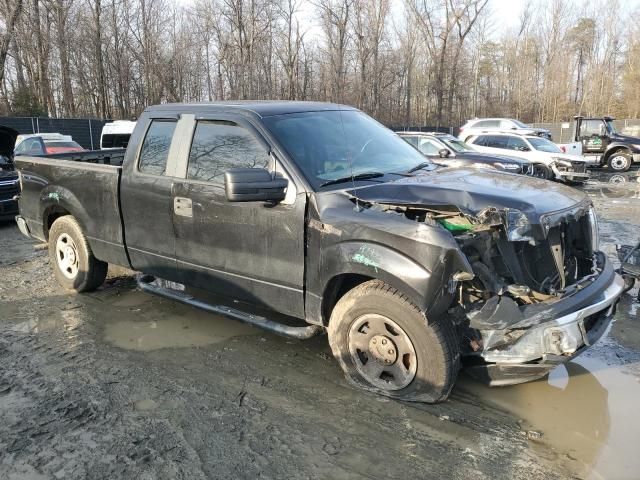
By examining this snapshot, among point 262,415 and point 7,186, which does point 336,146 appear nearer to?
point 262,415

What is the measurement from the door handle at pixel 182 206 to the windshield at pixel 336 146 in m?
0.95

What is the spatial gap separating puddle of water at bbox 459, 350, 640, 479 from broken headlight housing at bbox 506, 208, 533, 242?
1.19m

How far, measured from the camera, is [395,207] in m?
3.48

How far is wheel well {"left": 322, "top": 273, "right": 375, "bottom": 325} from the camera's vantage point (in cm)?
368

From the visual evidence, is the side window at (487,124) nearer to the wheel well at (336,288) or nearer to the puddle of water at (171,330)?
the puddle of water at (171,330)

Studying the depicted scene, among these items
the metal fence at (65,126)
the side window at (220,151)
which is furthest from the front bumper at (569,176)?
the metal fence at (65,126)

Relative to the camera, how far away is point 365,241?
11.3 feet

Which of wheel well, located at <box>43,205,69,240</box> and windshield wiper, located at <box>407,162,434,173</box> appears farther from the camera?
wheel well, located at <box>43,205,69,240</box>

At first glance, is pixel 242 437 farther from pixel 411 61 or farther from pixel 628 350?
pixel 411 61

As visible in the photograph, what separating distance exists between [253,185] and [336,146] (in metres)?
1.00

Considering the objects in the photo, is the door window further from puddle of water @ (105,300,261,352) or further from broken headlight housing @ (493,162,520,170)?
puddle of water @ (105,300,261,352)

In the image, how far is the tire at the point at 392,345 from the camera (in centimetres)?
331

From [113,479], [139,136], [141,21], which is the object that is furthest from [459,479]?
[141,21]

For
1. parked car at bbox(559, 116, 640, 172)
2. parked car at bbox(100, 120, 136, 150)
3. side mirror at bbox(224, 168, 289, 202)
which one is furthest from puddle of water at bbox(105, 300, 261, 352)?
parked car at bbox(559, 116, 640, 172)
